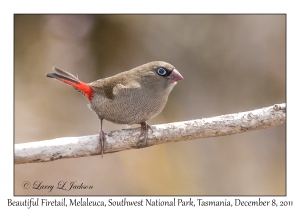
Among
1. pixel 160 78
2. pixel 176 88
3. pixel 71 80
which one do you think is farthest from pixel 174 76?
pixel 176 88

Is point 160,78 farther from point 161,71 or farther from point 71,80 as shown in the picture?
point 71,80

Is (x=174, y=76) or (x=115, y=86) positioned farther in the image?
(x=115, y=86)

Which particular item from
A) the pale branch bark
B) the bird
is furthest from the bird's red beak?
the pale branch bark

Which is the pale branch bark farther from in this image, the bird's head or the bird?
the bird's head

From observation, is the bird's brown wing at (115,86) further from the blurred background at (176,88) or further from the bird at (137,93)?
the blurred background at (176,88)

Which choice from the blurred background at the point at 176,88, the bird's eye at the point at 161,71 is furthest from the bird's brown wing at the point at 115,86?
the blurred background at the point at 176,88

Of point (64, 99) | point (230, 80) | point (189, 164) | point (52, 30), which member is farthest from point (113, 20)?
point (189, 164)

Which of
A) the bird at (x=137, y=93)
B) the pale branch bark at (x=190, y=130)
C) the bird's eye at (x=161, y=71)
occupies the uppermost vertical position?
the bird's eye at (x=161, y=71)
